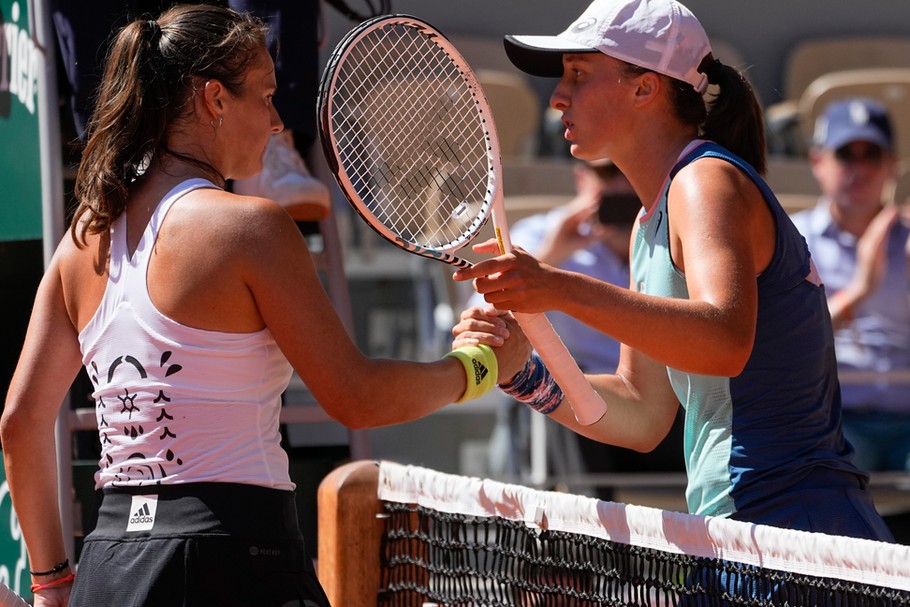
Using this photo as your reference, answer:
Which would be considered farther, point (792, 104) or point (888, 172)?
point (792, 104)

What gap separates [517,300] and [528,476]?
11.6 feet

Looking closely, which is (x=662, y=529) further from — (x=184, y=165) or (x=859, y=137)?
(x=859, y=137)

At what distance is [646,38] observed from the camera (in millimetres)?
2289

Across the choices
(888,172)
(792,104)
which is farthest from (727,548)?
(792,104)

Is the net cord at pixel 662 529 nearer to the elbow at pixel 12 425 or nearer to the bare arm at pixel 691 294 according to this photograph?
the bare arm at pixel 691 294

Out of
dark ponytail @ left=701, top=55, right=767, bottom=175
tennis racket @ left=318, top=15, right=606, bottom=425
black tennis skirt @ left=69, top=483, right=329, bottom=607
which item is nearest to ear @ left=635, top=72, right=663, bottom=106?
dark ponytail @ left=701, top=55, right=767, bottom=175

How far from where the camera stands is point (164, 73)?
201 cm

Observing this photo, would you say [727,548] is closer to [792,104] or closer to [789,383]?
[789,383]

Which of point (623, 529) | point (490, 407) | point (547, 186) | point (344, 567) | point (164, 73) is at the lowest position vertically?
point (490, 407)

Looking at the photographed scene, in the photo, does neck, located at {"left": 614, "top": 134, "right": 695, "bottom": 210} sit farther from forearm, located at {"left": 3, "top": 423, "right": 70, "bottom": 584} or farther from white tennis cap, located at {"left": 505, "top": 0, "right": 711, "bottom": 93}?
forearm, located at {"left": 3, "top": 423, "right": 70, "bottom": 584}

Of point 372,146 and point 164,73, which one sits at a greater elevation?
point 164,73

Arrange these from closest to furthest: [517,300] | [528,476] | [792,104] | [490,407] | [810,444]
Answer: [517,300]
[810,444]
[528,476]
[490,407]
[792,104]

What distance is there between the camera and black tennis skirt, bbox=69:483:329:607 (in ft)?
6.21

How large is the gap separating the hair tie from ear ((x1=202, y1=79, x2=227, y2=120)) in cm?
10
